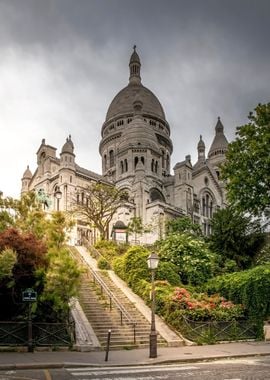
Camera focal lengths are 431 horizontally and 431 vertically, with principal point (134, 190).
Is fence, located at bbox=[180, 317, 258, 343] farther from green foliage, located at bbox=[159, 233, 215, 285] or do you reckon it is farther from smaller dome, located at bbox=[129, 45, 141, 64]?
smaller dome, located at bbox=[129, 45, 141, 64]

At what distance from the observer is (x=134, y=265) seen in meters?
28.0

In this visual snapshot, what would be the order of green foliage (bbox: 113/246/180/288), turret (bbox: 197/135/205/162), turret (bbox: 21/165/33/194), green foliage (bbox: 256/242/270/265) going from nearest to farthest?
green foliage (bbox: 113/246/180/288) < green foliage (bbox: 256/242/270/265) < turret (bbox: 21/165/33/194) < turret (bbox: 197/135/205/162)

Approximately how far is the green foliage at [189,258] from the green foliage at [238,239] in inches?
134

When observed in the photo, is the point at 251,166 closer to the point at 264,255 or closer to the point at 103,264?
the point at 264,255

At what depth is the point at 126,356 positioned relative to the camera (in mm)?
15609

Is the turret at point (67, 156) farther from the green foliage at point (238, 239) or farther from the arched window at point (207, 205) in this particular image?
the green foliage at point (238, 239)

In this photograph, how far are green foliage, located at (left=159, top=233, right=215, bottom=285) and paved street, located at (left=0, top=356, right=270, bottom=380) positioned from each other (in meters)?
15.6

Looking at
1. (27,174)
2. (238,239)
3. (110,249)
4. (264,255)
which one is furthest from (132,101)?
(264,255)

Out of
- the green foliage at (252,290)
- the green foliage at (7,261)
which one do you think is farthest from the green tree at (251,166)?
the green foliage at (7,261)

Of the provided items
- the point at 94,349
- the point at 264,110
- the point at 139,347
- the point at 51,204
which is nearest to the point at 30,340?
the point at 94,349

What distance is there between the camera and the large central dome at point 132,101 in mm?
87675

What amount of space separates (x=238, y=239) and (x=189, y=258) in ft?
23.7

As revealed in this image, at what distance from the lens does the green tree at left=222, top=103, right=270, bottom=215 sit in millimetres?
25109

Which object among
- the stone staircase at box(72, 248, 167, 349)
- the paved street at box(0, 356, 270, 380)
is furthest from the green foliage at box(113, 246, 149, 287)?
the paved street at box(0, 356, 270, 380)
